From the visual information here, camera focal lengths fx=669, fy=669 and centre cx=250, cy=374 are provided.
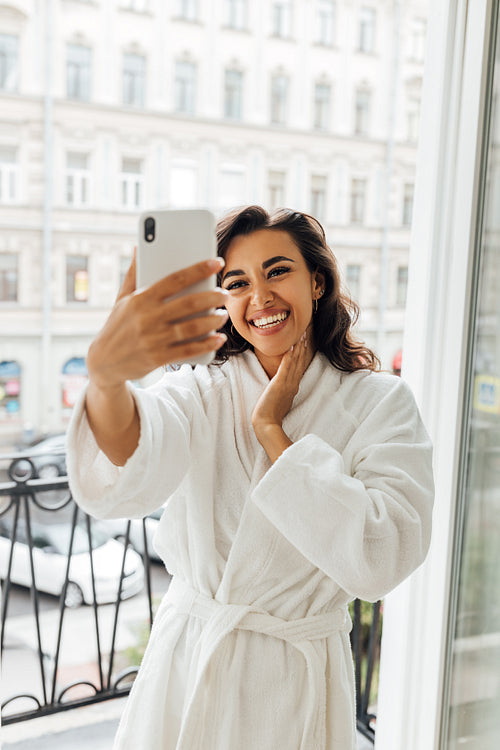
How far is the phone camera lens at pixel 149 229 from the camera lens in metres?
0.66

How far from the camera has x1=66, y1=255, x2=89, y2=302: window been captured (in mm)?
11991

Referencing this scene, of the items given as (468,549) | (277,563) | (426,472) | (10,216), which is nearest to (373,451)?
(426,472)

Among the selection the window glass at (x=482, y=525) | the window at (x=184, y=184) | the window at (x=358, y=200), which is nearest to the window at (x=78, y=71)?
the window at (x=184, y=184)

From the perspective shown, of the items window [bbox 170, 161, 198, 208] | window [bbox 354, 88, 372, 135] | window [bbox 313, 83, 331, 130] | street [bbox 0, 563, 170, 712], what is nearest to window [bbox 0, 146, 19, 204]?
window [bbox 170, 161, 198, 208]

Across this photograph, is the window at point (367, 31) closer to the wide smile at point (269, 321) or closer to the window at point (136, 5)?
the window at point (136, 5)

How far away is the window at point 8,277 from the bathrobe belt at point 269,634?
11545mm

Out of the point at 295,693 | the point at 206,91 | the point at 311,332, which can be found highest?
the point at 206,91

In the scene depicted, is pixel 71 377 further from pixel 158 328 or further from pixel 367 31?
pixel 158 328

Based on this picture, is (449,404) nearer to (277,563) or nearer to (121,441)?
(277,563)

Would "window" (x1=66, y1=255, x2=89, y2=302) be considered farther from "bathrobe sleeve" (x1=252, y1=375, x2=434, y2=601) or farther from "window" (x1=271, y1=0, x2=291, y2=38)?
"bathrobe sleeve" (x1=252, y1=375, x2=434, y2=601)

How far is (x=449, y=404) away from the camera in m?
1.15

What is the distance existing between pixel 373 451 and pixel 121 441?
31 cm

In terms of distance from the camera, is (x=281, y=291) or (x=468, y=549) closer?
(x=281, y=291)

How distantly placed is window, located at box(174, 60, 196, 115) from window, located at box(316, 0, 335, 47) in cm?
257
